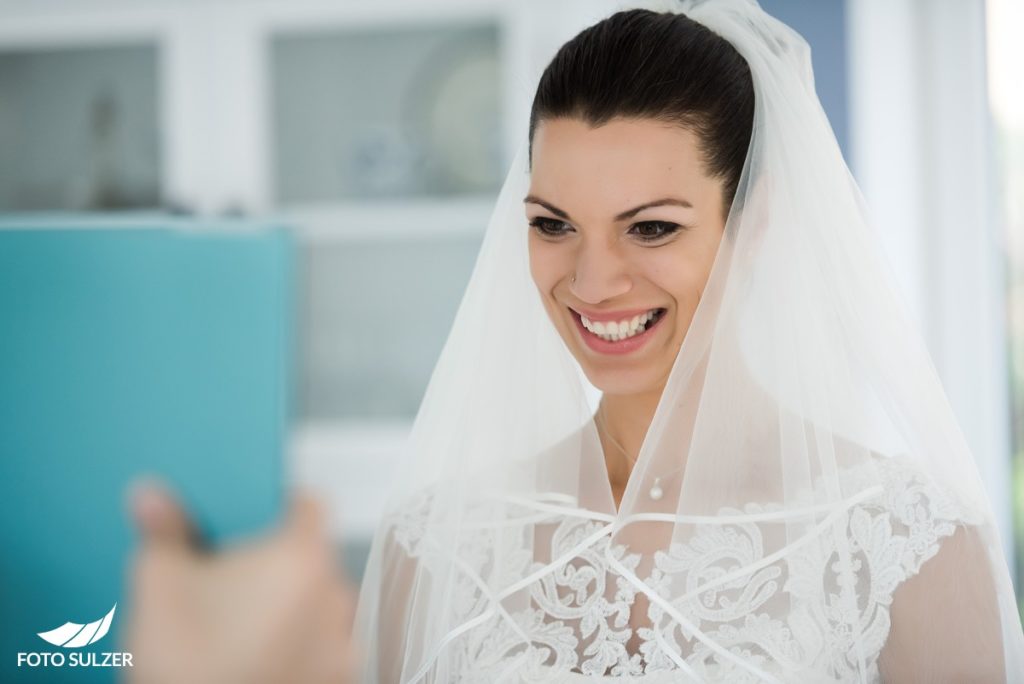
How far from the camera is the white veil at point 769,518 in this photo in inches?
43.4

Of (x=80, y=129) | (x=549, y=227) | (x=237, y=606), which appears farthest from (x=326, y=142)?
(x=237, y=606)

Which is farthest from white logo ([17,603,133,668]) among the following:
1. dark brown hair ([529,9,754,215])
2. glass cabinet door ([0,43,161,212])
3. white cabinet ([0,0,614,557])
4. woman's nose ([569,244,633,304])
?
glass cabinet door ([0,43,161,212])

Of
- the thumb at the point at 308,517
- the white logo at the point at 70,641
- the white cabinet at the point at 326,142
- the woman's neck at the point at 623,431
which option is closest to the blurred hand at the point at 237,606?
the thumb at the point at 308,517

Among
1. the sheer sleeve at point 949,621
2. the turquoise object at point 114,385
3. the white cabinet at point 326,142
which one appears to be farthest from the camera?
the white cabinet at point 326,142

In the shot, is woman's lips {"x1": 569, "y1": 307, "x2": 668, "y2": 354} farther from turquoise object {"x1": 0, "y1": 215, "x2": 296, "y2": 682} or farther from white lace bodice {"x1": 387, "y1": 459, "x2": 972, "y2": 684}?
turquoise object {"x1": 0, "y1": 215, "x2": 296, "y2": 682}

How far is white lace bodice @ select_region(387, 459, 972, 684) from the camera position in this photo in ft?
3.61

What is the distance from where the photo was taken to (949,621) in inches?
42.9

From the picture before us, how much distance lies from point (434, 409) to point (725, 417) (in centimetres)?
37

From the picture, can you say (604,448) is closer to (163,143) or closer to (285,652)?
(285,652)

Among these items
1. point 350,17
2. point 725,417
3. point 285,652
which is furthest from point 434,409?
point 350,17

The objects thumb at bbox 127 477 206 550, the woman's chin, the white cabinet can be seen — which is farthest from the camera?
the white cabinet

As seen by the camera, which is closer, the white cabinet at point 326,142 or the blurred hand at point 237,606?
the blurred hand at point 237,606

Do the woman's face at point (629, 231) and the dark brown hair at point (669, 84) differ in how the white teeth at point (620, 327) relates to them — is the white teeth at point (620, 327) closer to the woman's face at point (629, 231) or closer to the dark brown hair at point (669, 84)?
the woman's face at point (629, 231)

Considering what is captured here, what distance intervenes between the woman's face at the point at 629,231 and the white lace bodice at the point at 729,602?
0.75 ft
